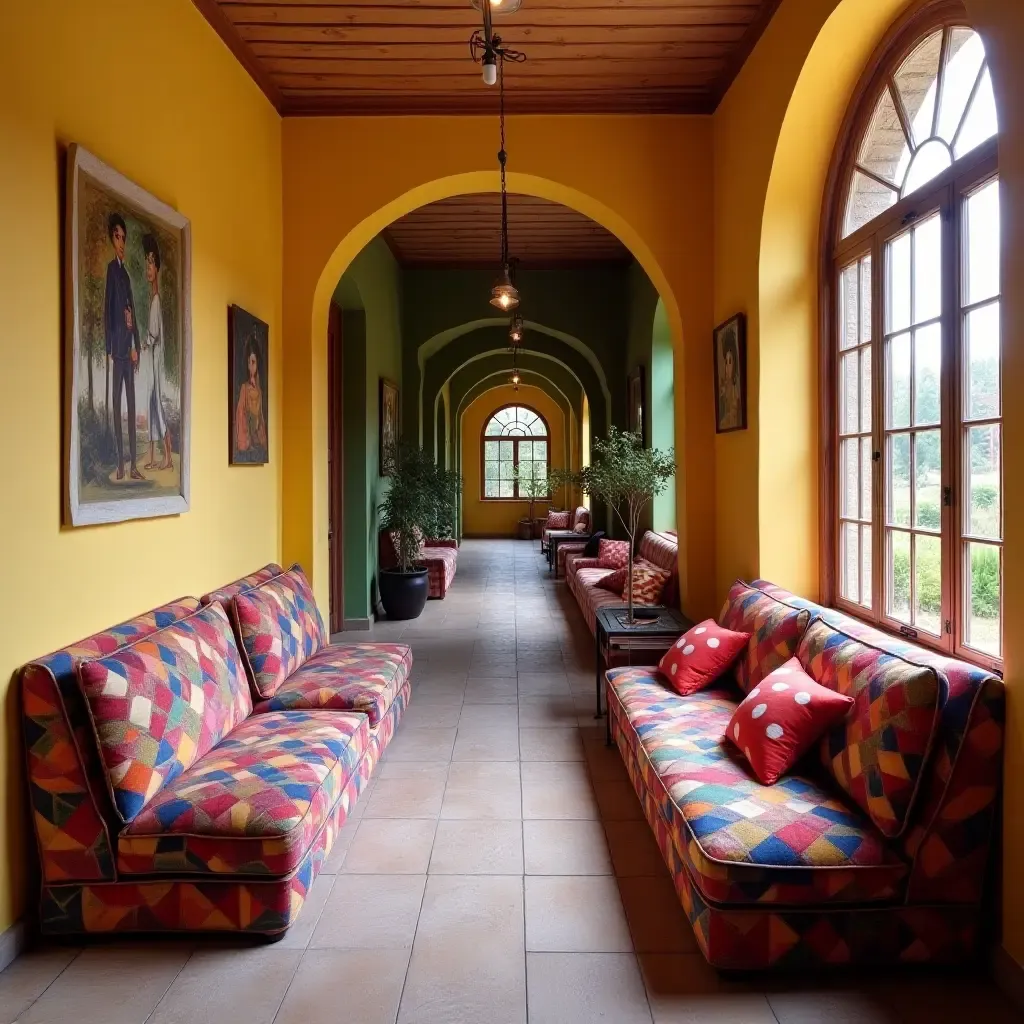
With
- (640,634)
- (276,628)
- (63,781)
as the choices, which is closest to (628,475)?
(640,634)

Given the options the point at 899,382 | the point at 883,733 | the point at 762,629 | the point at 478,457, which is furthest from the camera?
the point at 478,457

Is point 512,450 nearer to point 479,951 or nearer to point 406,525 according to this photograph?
point 406,525

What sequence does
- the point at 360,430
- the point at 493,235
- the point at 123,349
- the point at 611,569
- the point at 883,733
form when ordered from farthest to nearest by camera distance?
the point at 611,569 < the point at 493,235 < the point at 360,430 < the point at 123,349 < the point at 883,733

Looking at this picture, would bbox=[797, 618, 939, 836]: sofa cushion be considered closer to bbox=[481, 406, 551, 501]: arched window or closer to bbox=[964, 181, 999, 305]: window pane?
bbox=[964, 181, 999, 305]: window pane

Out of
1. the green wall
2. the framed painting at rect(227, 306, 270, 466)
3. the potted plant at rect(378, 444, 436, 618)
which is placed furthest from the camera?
the potted plant at rect(378, 444, 436, 618)

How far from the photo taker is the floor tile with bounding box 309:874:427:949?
7.79ft

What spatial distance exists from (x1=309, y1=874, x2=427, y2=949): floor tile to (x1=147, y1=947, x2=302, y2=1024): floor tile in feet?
0.47

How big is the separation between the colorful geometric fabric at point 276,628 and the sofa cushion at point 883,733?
232 centimetres

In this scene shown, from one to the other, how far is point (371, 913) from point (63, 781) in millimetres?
1023

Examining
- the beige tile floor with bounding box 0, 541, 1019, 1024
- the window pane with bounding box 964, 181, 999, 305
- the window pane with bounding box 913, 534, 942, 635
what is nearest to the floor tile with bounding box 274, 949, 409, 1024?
the beige tile floor with bounding box 0, 541, 1019, 1024

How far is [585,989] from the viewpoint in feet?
7.05

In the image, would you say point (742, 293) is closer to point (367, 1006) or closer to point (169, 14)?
point (169, 14)

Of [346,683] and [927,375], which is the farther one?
[346,683]

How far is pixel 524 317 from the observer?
9.26 m
